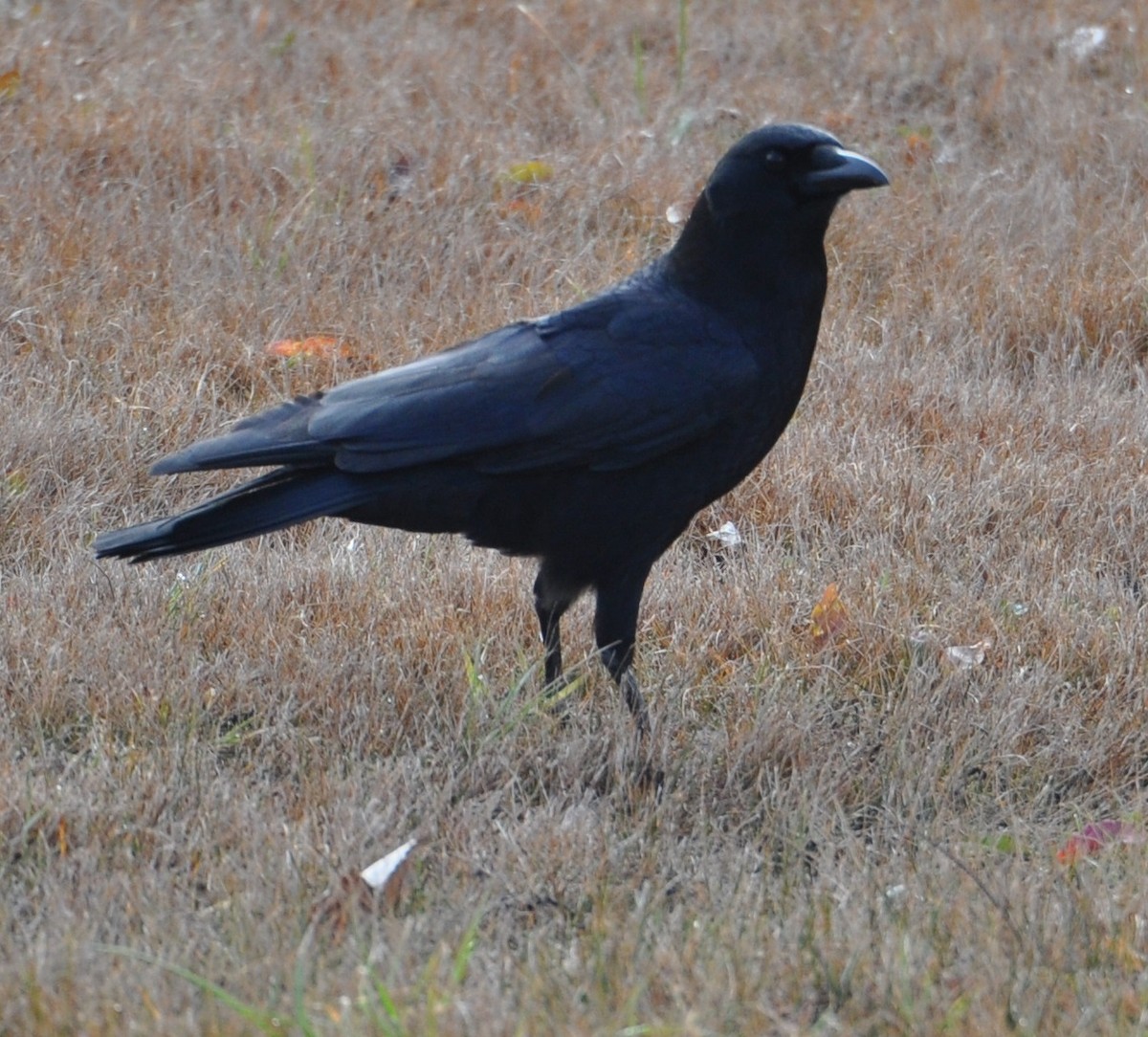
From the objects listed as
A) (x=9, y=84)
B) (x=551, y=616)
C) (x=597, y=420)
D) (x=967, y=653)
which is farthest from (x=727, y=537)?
(x=9, y=84)

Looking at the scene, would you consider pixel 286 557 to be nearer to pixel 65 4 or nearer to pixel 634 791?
pixel 634 791

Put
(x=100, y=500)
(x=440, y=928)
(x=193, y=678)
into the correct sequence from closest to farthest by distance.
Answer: (x=440, y=928)
(x=193, y=678)
(x=100, y=500)

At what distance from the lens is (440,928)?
238cm

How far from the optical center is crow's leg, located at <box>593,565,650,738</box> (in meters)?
3.12

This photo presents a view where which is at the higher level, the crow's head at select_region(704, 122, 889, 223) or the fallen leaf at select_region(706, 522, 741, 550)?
the crow's head at select_region(704, 122, 889, 223)

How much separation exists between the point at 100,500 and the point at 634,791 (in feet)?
6.26

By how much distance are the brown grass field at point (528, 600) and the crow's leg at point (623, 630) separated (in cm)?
9

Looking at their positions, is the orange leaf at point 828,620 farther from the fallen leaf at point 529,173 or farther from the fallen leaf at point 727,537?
the fallen leaf at point 529,173

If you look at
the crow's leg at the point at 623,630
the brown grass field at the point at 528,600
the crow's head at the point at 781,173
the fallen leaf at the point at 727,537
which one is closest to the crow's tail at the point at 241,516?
the brown grass field at the point at 528,600

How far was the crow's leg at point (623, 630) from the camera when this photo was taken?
312cm

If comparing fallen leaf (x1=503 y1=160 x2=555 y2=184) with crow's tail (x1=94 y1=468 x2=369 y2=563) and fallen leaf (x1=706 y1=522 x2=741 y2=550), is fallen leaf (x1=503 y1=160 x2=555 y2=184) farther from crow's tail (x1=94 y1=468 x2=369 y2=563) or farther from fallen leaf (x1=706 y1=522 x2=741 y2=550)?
crow's tail (x1=94 y1=468 x2=369 y2=563)

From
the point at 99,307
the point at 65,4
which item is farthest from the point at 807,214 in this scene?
the point at 65,4

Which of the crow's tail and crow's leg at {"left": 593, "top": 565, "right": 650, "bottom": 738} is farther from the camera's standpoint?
crow's leg at {"left": 593, "top": 565, "right": 650, "bottom": 738}

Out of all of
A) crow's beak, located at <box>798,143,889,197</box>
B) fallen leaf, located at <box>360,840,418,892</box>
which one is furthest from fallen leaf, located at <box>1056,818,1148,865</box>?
crow's beak, located at <box>798,143,889,197</box>
